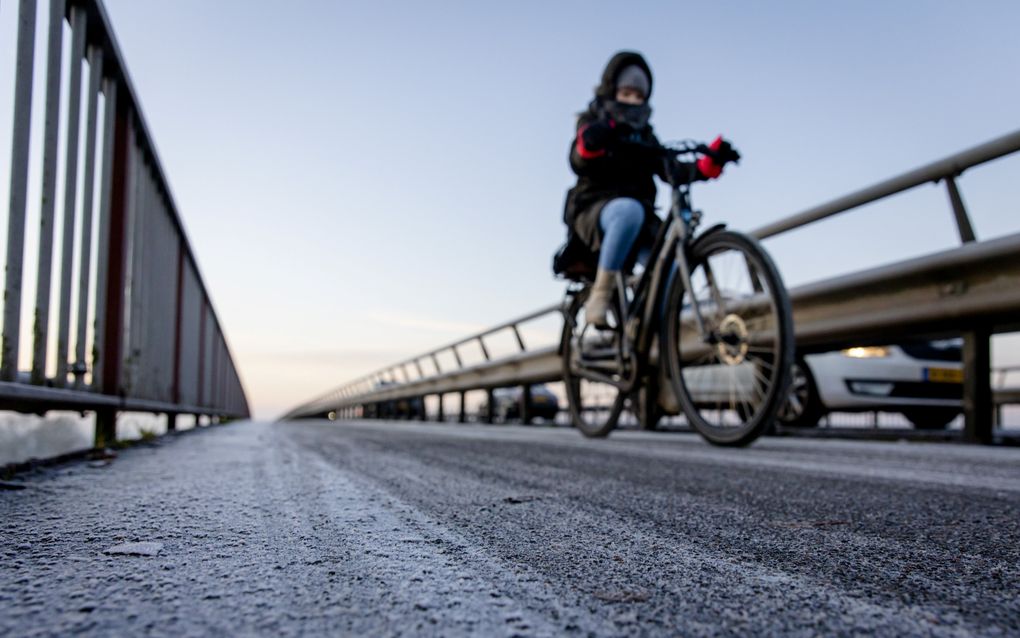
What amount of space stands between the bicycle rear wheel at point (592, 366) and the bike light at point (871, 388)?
8.77ft

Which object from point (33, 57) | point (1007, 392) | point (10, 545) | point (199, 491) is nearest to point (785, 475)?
point (199, 491)

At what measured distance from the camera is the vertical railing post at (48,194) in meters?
2.48

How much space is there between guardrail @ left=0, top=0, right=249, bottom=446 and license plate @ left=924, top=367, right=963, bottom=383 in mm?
7005

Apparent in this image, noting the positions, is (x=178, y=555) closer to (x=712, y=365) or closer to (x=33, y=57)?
(x=33, y=57)

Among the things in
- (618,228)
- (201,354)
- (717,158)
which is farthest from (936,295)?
(201,354)

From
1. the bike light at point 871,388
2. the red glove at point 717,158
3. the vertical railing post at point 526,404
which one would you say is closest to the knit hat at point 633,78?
the red glove at point 717,158

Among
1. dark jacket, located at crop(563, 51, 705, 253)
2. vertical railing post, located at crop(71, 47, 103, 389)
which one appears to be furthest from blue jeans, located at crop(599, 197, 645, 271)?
vertical railing post, located at crop(71, 47, 103, 389)

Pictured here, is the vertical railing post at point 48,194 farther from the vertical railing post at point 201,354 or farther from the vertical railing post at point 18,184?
the vertical railing post at point 201,354

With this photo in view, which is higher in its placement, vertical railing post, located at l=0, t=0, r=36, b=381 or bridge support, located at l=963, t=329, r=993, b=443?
vertical railing post, located at l=0, t=0, r=36, b=381

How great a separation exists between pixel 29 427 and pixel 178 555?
1996 millimetres

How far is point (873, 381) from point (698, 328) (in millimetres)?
4253

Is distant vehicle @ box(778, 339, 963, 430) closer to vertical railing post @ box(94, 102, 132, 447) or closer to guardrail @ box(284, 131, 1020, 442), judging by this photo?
guardrail @ box(284, 131, 1020, 442)

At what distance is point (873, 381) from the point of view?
7.04 metres

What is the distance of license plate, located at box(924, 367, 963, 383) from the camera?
7.12 meters
